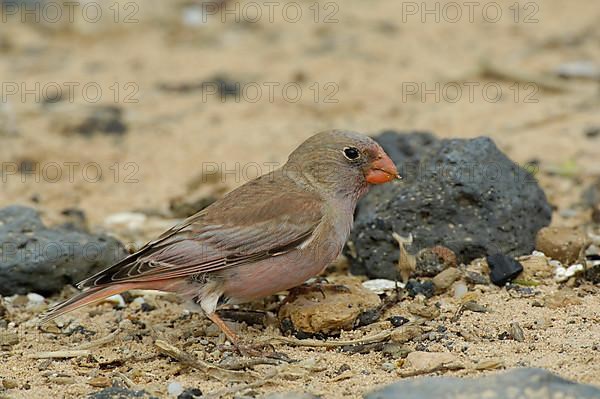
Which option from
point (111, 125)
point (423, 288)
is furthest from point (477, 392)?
point (111, 125)

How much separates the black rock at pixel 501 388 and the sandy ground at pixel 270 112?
0.60 meters

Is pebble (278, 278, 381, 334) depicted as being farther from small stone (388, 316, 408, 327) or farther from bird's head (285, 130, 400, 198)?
bird's head (285, 130, 400, 198)

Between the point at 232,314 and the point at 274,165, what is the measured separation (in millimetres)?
3147

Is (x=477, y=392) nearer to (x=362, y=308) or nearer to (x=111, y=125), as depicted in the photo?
(x=362, y=308)

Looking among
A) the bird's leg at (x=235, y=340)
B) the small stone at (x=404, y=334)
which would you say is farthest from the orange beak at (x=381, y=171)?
the bird's leg at (x=235, y=340)

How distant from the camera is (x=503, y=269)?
5781 millimetres

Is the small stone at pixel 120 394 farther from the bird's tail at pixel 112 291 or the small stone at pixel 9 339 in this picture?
the small stone at pixel 9 339

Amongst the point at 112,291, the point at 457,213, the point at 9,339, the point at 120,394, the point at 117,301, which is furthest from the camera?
the point at 117,301

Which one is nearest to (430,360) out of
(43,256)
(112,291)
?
(112,291)

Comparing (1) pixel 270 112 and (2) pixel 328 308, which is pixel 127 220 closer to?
(1) pixel 270 112

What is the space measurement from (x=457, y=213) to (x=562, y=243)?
67 centimetres

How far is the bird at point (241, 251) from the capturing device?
533 cm

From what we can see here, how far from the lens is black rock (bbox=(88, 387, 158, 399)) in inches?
179

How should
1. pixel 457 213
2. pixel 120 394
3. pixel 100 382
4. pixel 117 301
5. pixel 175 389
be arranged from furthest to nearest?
1. pixel 117 301
2. pixel 457 213
3. pixel 100 382
4. pixel 175 389
5. pixel 120 394
